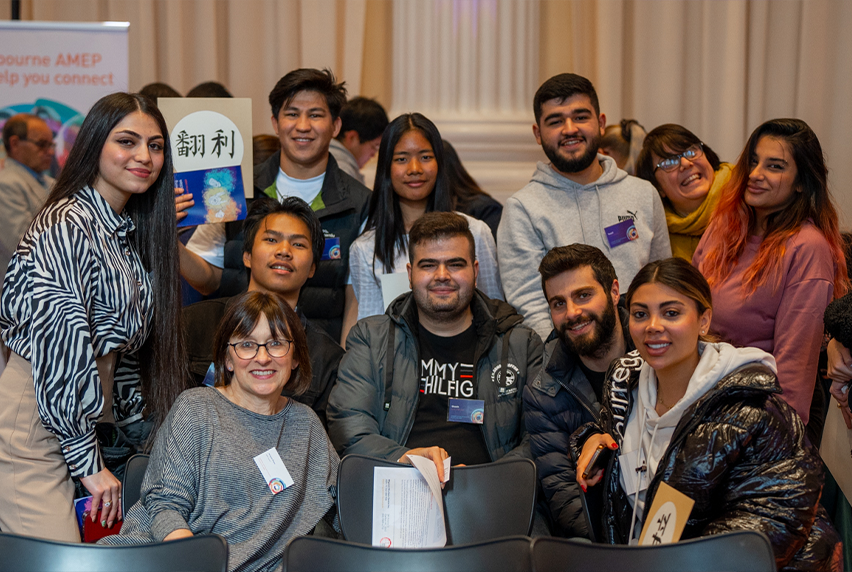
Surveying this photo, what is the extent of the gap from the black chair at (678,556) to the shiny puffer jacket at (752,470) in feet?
0.76

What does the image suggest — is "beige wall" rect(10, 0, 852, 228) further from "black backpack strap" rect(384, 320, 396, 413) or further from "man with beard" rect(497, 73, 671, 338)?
"black backpack strap" rect(384, 320, 396, 413)

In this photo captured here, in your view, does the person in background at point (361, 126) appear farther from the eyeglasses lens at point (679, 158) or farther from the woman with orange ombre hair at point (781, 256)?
the woman with orange ombre hair at point (781, 256)

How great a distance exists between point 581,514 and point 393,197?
5.26 ft

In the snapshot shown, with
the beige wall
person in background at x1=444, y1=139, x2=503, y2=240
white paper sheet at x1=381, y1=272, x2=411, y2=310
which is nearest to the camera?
white paper sheet at x1=381, y1=272, x2=411, y2=310

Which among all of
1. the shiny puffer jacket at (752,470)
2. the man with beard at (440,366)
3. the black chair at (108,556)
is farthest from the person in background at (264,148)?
the shiny puffer jacket at (752,470)

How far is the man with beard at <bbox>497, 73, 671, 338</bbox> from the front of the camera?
3.29 metres

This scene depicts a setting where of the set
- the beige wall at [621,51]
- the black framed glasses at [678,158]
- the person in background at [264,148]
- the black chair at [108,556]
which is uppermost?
the beige wall at [621,51]

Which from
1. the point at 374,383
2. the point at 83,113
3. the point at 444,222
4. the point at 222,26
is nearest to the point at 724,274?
the point at 444,222

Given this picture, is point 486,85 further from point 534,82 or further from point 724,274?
point 724,274

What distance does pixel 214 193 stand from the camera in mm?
3162

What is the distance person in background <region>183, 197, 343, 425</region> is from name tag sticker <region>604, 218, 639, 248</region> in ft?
4.03

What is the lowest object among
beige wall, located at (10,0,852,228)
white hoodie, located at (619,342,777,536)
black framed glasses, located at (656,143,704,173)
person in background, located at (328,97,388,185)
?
white hoodie, located at (619,342,777,536)

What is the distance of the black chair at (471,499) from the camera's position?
2.28 m

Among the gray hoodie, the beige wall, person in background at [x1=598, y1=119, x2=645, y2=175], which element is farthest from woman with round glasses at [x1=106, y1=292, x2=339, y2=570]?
the beige wall
